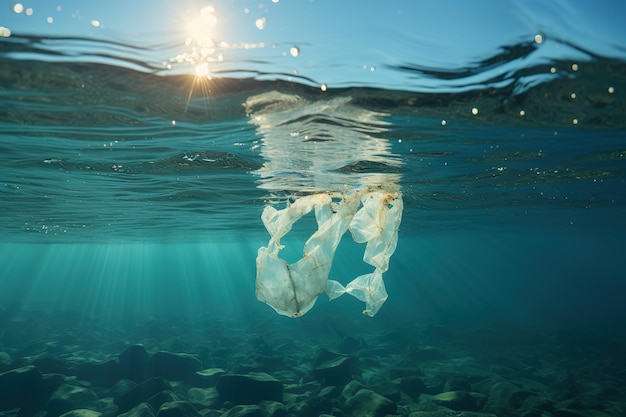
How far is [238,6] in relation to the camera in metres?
5.00

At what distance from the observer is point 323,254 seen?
Result: 23.5 ft

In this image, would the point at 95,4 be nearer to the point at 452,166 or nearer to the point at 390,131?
the point at 390,131

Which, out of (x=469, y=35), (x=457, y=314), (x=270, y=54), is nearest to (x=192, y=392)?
(x=270, y=54)

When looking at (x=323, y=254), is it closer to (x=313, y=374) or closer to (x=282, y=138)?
(x=282, y=138)

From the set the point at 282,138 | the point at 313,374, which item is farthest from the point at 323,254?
the point at 313,374

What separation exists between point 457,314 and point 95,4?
162ft

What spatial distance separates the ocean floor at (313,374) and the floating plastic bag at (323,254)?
589 cm

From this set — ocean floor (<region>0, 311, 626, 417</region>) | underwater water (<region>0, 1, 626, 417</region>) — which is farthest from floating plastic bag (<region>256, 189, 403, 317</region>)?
ocean floor (<region>0, 311, 626, 417</region>)

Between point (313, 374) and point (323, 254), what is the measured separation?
11137 millimetres

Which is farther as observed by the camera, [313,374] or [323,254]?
[313,374]

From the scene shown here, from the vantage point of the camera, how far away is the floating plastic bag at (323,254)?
22.5 ft

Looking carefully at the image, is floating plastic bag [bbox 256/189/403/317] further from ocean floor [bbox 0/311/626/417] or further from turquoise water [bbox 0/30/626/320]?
ocean floor [bbox 0/311/626/417]

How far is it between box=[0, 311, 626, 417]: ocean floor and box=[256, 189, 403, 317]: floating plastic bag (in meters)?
5.89

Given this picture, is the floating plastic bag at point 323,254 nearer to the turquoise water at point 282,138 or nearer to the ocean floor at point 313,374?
the turquoise water at point 282,138
